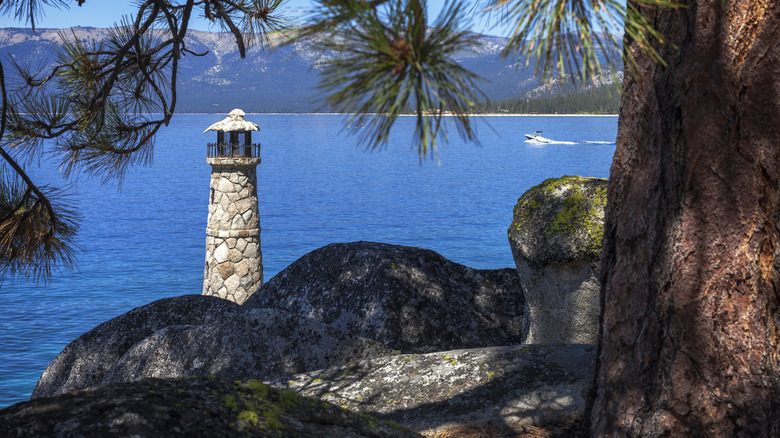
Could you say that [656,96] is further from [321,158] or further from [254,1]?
[321,158]

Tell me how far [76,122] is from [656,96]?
539 centimetres

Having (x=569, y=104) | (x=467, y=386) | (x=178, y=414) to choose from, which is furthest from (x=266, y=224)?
(x=569, y=104)

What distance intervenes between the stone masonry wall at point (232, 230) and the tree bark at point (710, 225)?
49.0ft

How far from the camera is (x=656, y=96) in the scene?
3322mm

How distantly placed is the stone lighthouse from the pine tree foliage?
10.1 metres

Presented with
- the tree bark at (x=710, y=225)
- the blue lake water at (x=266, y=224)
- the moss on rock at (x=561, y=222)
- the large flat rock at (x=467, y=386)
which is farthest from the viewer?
the blue lake water at (x=266, y=224)

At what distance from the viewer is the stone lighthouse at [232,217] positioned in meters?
17.2

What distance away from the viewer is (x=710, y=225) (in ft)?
10.3

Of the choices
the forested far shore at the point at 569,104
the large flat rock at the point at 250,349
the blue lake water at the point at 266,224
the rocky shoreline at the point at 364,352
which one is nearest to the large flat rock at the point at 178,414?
the rocky shoreline at the point at 364,352

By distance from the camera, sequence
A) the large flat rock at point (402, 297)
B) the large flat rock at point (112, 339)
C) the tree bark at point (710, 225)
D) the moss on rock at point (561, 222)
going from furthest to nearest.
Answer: the large flat rock at point (402, 297) < the large flat rock at point (112, 339) < the moss on rock at point (561, 222) < the tree bark at point (710, 225)

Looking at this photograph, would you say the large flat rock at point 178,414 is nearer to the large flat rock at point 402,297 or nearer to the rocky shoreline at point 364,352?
the rocky shoreline at point 364,352

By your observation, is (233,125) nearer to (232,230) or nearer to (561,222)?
(232,230)

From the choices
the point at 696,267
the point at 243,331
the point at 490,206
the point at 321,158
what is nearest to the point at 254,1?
the point at 243,331

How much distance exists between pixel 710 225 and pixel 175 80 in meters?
5.24
